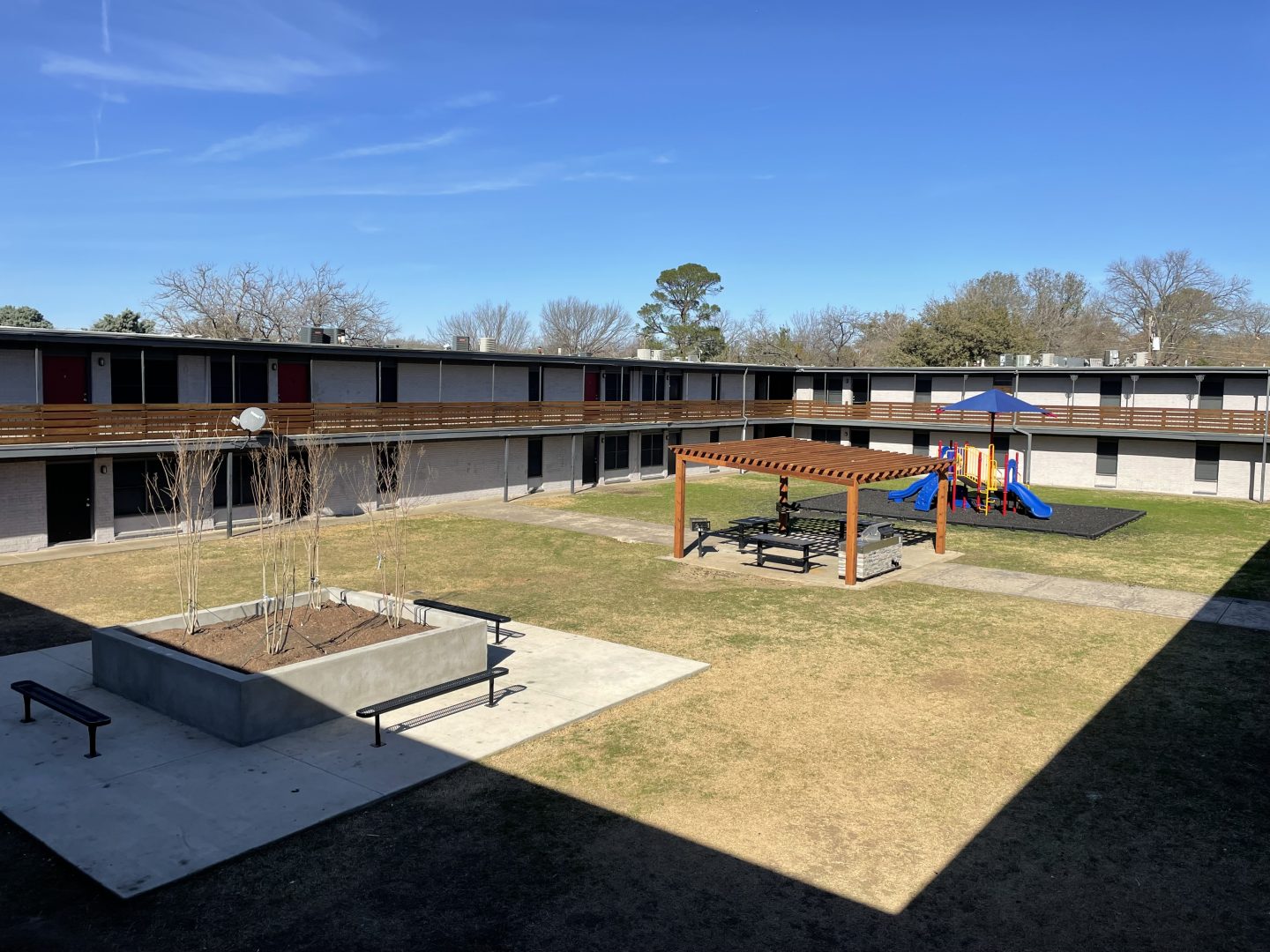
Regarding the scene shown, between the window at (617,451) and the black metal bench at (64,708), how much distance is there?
1162 inches

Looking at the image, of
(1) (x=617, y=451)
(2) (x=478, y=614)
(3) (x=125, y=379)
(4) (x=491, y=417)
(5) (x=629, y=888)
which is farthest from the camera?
(1) (x=617, y=451)

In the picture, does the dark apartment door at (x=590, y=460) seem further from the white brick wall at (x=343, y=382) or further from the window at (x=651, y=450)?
the white brick wall at (x=343, y=382)

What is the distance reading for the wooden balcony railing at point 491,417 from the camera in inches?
891

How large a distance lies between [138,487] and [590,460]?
18.5 m

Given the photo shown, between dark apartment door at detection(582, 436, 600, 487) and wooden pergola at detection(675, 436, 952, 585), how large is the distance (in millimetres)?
15457

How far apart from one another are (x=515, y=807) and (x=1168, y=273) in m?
83.5

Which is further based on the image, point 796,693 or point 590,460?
point 590,460

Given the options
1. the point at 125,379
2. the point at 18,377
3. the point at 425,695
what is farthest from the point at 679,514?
the point at 18,377

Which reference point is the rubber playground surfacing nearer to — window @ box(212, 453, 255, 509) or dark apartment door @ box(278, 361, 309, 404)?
dark apartment door @ box(278, 361, 309, 404)

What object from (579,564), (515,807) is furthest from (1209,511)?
(515,807)

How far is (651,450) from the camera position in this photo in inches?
1700

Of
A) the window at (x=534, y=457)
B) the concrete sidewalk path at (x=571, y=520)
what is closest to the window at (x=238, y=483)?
the concrete sidewalk path at (x=571, y=520)

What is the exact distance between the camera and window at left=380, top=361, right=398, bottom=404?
31080mm

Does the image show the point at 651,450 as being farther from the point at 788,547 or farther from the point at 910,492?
the point at 788,547
